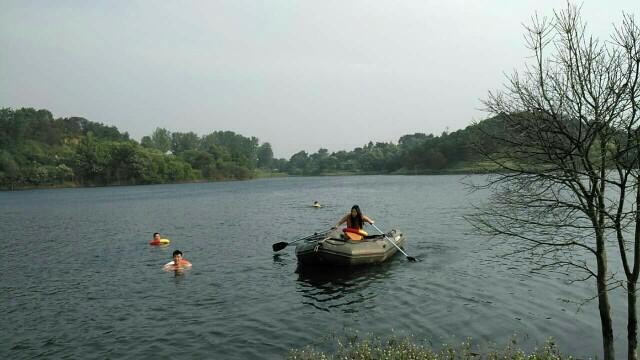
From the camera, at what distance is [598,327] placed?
524 inches

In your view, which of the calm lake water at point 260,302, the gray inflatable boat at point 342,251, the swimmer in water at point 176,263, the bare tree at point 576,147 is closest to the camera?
the bare tree at point 576,147

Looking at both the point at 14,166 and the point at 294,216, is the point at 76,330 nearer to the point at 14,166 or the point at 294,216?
the point at 294,216

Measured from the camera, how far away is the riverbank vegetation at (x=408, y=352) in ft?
34.8

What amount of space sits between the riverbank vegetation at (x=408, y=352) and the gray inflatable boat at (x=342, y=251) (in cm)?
766

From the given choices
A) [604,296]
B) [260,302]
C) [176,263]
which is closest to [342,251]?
[260,302]

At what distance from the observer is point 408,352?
10.8 meters

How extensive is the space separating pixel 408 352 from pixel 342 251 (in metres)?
9.46

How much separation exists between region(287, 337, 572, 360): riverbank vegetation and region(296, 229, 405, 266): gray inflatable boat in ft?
25.1

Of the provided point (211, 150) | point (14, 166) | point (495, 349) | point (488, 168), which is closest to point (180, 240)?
point (495, 349)

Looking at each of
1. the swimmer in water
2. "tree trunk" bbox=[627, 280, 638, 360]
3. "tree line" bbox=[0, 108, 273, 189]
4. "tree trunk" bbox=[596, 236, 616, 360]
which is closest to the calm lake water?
the swimmer in water

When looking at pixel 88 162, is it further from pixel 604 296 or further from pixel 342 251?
pixel 604 296

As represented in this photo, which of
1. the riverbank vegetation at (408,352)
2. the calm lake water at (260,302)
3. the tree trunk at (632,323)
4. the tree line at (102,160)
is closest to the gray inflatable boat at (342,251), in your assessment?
the calm lake water at (260,302)

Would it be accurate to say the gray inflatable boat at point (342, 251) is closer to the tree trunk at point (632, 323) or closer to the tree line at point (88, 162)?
the tree trunk at point (632, 323)

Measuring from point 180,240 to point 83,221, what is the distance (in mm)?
19228
